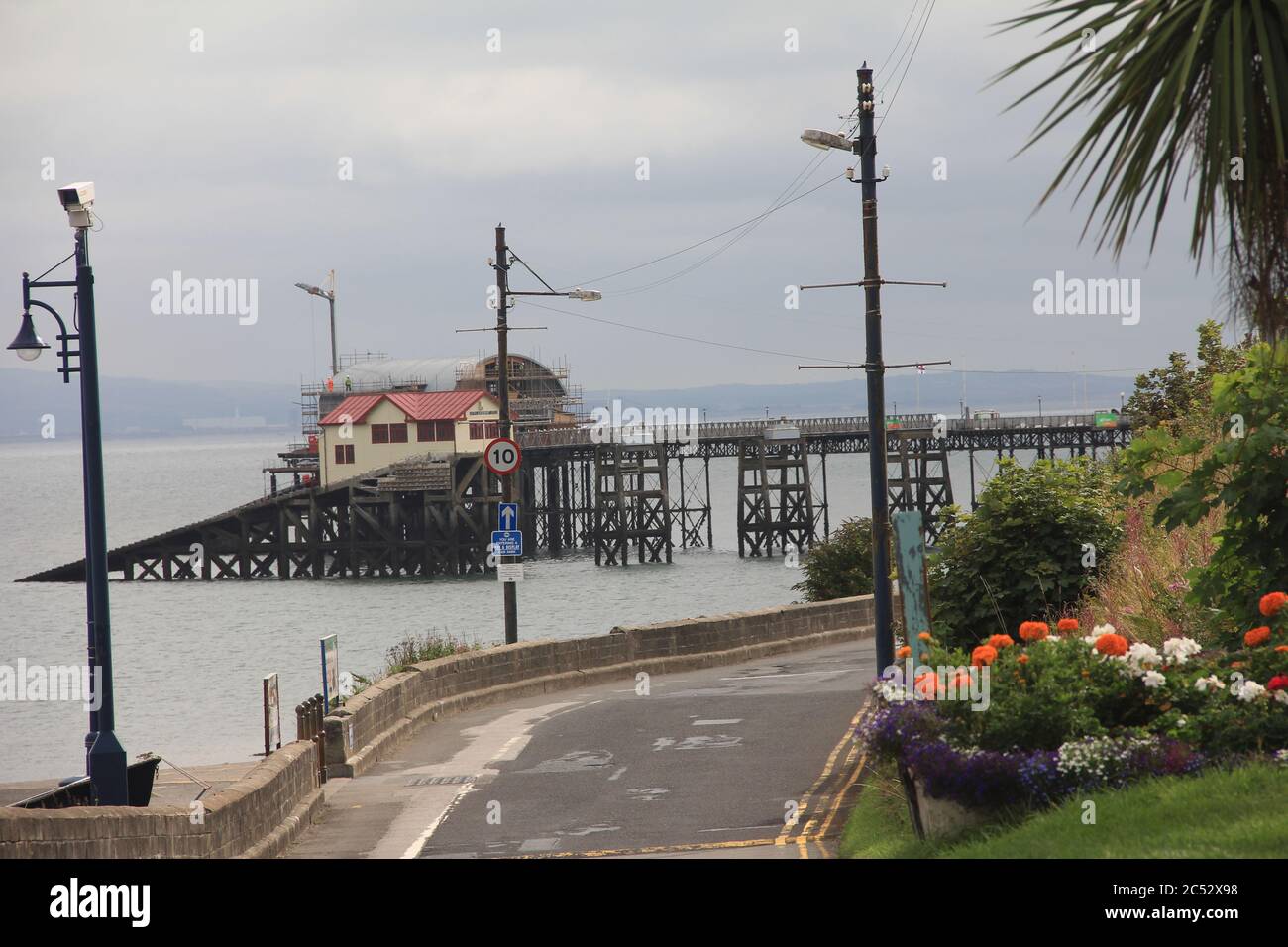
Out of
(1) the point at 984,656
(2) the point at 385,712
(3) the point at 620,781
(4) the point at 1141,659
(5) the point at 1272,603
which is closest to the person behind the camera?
(5) the point at 1272,603

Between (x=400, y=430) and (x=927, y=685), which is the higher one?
(x=400, y=430)

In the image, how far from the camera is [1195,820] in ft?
26.9

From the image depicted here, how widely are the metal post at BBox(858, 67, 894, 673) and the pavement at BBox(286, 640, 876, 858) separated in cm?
151

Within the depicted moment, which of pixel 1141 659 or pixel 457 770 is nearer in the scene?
pixel 1141 659

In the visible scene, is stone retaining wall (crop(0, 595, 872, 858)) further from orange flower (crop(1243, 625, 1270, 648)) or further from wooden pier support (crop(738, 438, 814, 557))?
wooden pier support (crop(738, 438, 814, 557))

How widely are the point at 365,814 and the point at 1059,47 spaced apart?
1059cm

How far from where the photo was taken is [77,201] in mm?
13578

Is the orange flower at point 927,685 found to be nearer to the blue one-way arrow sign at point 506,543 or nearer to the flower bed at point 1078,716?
the flower bed at point 1078,716

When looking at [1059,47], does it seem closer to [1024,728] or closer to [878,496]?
[1024,728]

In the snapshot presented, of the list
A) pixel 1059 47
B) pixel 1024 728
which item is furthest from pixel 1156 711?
pixel 1059 47

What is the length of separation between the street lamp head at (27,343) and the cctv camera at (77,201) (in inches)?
64.3

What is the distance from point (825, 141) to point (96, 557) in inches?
340

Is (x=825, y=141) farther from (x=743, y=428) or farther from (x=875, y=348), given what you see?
(x=743, y=428)

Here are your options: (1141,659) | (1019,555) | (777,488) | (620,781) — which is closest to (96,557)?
(620,781)
